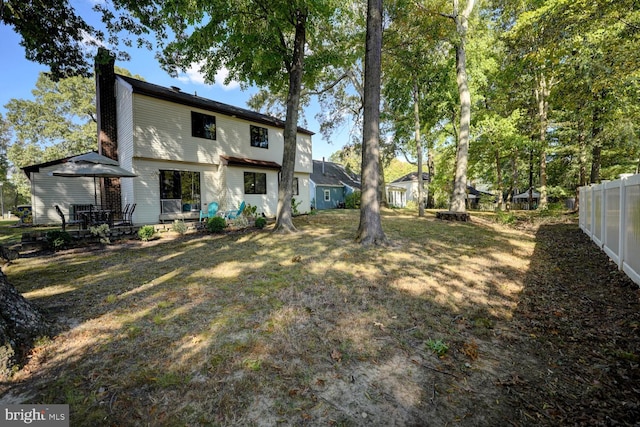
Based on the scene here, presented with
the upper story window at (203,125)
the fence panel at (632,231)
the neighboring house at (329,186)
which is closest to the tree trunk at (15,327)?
the fence panel at (632,231)

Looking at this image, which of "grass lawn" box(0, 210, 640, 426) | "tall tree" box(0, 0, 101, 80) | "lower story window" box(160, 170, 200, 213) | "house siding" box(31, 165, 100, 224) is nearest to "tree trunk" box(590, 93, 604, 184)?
"grass lawn" box(0, 210, 640, 426)

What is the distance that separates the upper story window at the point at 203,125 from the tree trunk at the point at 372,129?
1007 cm

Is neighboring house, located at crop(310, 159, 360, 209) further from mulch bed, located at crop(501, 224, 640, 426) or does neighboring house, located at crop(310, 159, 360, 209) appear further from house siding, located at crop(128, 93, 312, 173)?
mulch bed, located at crop(501, 224, 640, 426)

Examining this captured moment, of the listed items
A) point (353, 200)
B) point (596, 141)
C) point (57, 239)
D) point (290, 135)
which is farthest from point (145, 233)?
point (596, 141)

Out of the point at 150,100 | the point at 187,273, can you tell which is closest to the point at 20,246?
the point at 187,273

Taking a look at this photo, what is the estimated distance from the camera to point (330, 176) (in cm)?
3102

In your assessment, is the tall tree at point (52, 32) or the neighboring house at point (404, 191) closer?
the tall tree at point (52, 32)

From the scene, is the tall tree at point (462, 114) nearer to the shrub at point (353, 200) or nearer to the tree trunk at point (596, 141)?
the tree trunk at point (596, 141)

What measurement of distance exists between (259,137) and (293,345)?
621 inches

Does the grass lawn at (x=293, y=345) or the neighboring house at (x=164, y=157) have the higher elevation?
the neighboring house at (x=164, y=157)

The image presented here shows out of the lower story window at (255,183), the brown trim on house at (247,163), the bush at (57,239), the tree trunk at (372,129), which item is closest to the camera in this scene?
the tree trunk at (372,129)

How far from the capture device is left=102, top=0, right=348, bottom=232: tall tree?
323 inches

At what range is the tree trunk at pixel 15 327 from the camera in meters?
2.54

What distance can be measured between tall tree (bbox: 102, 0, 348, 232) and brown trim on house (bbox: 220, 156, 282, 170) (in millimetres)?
4410
